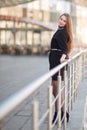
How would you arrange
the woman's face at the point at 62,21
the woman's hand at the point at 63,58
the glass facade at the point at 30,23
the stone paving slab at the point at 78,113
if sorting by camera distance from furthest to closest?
the glass facade at the point at 30,23
the stone paving slab at the point at 78,113
the woman's face at the point at 62,21
the woman's hand at the point at 63,58

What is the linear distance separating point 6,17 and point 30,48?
4436 mm

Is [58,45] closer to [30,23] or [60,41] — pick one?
[60,41]

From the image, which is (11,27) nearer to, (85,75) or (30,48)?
(30,48)

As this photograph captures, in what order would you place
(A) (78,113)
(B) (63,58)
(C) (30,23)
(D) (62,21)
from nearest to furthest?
1. (B) (63,58)
2. (D) (62,21)
3. (A) (78,113)
4. (C) (30,23)

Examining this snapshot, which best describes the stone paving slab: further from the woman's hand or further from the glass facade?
the glass facade

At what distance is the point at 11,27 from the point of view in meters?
44.6

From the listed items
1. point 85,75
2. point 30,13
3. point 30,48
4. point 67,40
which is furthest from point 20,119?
point 30,13

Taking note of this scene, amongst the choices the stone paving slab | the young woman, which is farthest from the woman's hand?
the stone paving slab

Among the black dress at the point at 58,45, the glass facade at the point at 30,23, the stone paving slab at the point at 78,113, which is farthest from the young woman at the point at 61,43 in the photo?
the glass facade at the point at 30,23

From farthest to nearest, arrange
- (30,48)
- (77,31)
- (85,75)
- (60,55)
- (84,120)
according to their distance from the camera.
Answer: (77,31), (30,48), (85,75), (84,120), (60,55)

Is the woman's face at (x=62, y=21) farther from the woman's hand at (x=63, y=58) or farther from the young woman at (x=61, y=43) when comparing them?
the woman's hand at (x=63, y=58)

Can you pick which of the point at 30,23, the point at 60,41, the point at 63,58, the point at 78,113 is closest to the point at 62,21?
the point at 60,41

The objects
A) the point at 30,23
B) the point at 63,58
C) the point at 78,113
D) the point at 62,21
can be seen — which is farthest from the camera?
the point at 30,23

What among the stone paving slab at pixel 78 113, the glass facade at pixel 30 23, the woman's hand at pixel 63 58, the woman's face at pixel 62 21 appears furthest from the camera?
the glass facade at pixel 30 23
